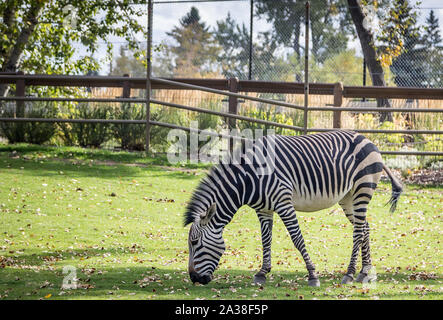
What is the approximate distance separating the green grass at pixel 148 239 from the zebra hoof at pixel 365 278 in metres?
0.10

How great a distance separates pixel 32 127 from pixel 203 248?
931 centimetres

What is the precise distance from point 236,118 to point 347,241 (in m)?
4.90

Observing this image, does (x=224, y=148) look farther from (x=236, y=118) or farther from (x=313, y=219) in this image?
(x=313, y=219)

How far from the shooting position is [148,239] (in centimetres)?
809

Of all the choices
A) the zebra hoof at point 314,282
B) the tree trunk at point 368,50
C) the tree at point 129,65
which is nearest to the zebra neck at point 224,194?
the zebra hoof at point 314,282

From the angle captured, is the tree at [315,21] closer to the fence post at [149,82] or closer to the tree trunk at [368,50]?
Answer: the tree trunk at [368,50]

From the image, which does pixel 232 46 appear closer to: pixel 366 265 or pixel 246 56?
pixel 246 56

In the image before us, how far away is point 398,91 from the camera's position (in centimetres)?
1316

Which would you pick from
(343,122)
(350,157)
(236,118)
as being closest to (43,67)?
(236,118)

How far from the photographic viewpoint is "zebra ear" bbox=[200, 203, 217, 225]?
5492mm

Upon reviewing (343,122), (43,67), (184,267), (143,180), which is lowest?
(184,267)

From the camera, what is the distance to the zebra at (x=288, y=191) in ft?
18.2

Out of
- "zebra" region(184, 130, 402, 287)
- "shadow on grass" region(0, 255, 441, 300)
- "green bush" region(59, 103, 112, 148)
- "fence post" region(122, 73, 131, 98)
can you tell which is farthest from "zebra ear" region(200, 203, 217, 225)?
"fence post" region(122, 73, 131, 98)

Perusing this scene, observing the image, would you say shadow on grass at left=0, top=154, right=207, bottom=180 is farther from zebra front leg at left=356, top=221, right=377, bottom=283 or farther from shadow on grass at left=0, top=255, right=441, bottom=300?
zebra front leg at left=356, top=221, right=377, bottom=283
